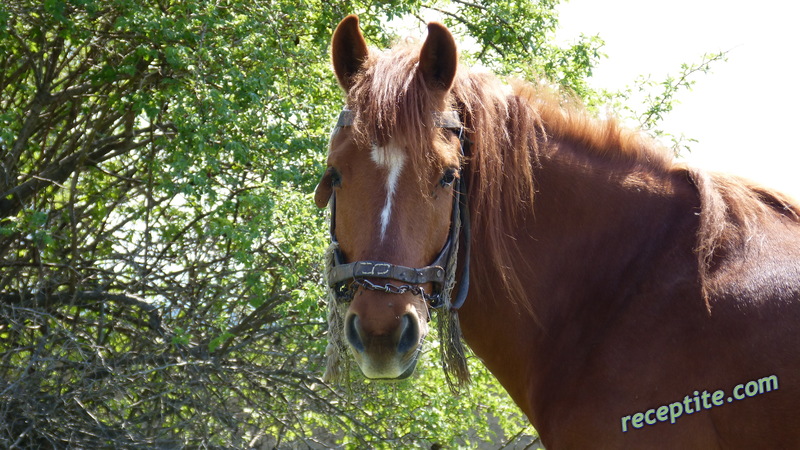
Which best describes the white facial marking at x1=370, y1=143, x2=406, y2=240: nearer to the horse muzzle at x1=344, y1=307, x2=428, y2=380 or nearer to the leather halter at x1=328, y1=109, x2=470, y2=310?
the leather halter at x1=328, y1=109, x2=470, y2=310

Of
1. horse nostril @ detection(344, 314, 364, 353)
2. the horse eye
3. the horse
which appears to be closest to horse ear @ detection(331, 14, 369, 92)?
the horse

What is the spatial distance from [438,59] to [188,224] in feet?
14.0

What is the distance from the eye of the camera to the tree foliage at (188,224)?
5043 millimetres

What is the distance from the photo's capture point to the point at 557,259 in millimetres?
2467

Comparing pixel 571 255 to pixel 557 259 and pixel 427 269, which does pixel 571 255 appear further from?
pixel 427 269

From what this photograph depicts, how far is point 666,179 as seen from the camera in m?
2.50

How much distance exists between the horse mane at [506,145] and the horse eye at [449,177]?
0.07 m

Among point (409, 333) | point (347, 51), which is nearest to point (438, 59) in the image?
point (347, 51)

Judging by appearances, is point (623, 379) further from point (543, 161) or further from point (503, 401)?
point (503, 401)

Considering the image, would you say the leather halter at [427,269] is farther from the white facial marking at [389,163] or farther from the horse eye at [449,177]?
the white facial marking at [389,163]

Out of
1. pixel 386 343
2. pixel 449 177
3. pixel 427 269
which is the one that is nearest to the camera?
pixel 386 343

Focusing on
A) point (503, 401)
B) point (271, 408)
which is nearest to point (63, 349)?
point (271, 408)

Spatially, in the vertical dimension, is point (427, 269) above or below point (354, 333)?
above

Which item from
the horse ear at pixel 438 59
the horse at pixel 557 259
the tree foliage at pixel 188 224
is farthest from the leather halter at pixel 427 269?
the tree foliage at pixel 188 224
